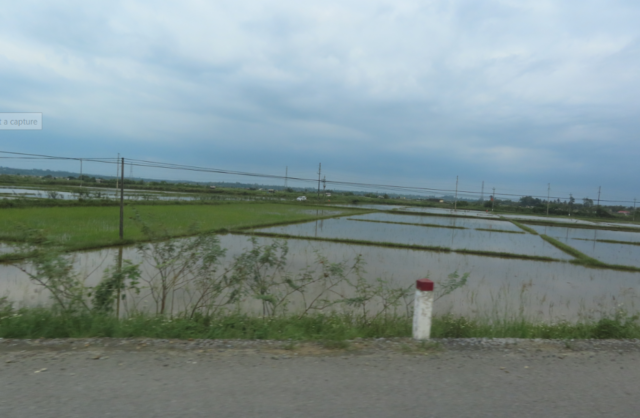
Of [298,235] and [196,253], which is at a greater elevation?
[196,253]

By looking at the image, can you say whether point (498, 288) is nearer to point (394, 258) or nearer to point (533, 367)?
point (394, 258)

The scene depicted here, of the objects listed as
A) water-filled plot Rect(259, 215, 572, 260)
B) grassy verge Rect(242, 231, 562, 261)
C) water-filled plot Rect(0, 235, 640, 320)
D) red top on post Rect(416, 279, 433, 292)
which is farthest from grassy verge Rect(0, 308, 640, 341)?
water-filled plot Rect(259, 215, 572, 260)

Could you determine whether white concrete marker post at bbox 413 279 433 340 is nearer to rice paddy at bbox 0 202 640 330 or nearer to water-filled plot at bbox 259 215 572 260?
rice paddy at bbox 0 202 640 330

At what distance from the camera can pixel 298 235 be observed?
17531 mm

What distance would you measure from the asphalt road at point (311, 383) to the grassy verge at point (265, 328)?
484 millimetres

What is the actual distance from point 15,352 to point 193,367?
71.9 inches

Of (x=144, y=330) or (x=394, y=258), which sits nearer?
(x=144, y=330)

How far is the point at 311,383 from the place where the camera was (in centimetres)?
325

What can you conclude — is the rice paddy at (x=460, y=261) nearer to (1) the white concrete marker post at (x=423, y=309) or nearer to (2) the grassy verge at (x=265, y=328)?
(2) the grassy verge at (x=265, y=328)

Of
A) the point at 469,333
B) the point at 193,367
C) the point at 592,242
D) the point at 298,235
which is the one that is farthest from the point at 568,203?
the point at 193,367

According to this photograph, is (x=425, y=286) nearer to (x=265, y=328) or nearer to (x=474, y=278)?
(x=265, y=328)

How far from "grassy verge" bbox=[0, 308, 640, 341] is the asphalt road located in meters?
0.48

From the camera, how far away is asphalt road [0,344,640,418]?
2.83m

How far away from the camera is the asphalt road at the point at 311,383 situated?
9.30ft
